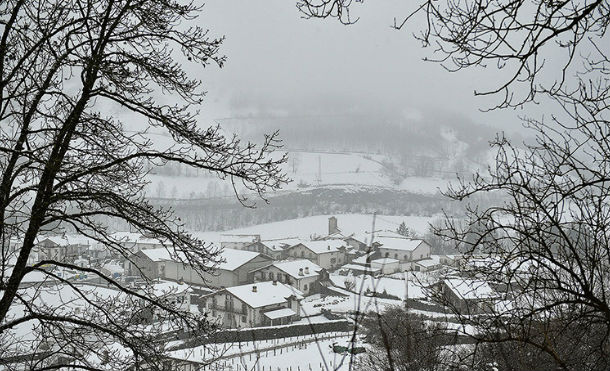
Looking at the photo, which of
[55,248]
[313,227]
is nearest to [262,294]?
[55,248]

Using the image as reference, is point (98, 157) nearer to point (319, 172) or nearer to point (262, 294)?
point (262, 294)

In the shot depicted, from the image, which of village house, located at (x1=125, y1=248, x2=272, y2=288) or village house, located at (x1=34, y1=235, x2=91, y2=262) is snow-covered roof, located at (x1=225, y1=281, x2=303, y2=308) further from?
village house, located at (x1=34, y1=235, x2=91, y2=262)

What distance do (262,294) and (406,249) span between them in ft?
81.2

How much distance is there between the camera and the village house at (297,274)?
37656 millimetres

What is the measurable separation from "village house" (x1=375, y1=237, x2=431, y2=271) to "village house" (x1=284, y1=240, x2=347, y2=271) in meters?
4.34

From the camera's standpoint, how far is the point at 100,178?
4.11m

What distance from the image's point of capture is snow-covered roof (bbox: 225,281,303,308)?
97.0 ft

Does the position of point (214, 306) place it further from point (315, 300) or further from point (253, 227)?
point (253, 227)

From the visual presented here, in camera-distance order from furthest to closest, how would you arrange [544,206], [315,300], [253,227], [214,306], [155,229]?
1. [253,227]
2. [315,300]
3. [214,306]
4. [155,229]
5. [544,206]

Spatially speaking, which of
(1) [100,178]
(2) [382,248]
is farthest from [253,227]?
(1) [100,178]

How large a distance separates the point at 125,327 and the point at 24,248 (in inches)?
40.8

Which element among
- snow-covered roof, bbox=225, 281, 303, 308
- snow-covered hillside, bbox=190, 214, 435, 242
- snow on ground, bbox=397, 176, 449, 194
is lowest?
snow-covered roof, bbox=225, 281, 303, 308

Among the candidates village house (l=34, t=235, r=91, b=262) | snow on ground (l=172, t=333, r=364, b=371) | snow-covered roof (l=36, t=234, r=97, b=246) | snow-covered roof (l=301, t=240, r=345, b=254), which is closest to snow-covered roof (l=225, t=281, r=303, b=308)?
snow on ground (l=172, t=333, r=364, b=371)

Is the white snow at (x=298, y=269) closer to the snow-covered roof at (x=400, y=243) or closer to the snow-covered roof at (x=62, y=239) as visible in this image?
the snow-covered roof at (x=400, y=243)
